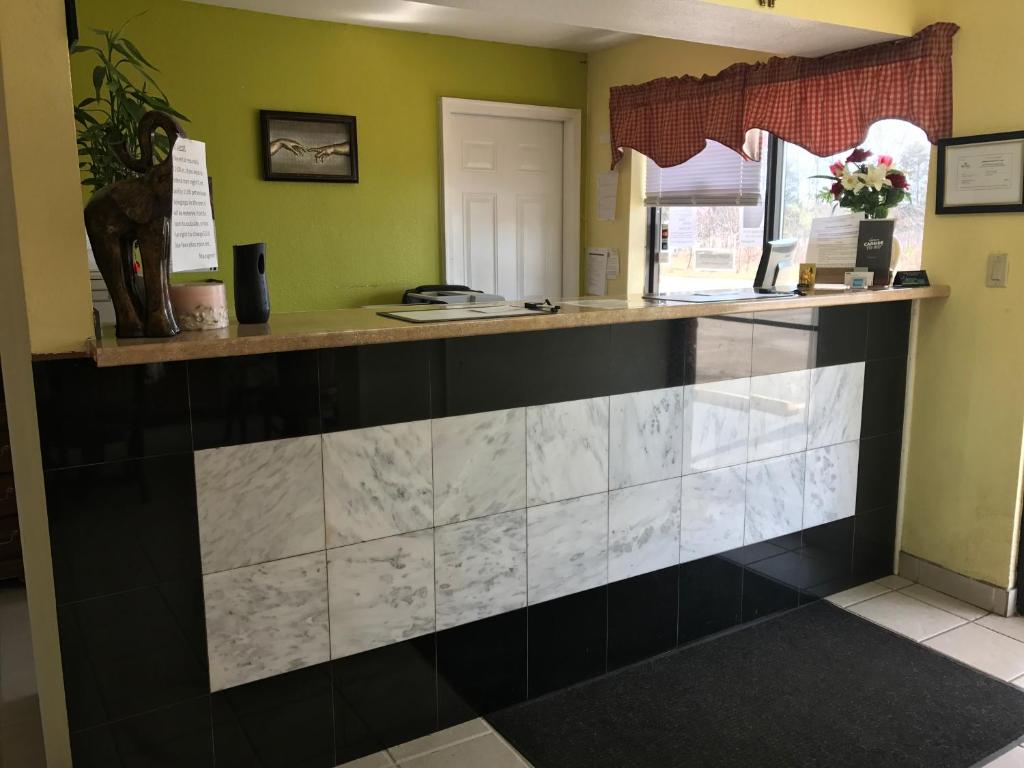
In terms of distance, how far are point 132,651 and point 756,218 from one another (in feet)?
11.4

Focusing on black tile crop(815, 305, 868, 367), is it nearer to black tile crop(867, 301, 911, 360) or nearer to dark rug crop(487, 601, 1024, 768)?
black tile crop(867, 301, 911, 360)

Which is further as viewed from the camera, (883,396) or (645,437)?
(883,396)

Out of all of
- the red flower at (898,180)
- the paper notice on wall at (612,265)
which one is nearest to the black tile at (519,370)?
the red flower at (898,180)

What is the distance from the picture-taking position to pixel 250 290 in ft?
6.36

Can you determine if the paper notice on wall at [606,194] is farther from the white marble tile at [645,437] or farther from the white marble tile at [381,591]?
the white marble tile at [381,591]

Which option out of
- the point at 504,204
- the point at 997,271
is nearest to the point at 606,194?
the point at 504,204

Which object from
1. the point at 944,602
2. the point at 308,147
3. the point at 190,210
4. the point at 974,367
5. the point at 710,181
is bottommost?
the point at 944,602

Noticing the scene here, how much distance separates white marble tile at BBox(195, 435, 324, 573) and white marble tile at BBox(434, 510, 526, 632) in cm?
36

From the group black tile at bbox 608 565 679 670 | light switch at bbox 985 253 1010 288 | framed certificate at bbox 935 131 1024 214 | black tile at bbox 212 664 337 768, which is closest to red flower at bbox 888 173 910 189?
framed certificate at bbox 935 131 1024 214

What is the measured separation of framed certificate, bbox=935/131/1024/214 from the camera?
2668 millimetres

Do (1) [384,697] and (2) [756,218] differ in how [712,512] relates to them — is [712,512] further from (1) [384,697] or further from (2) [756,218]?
(2) [756,218]

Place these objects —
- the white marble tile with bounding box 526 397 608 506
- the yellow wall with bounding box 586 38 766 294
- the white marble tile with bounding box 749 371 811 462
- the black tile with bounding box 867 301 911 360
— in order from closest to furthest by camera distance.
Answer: the white marble tile with bounding box 526 397 608 506 < the white marble tile with bounding box 749 371 811 462 < the black tile with bounding box 867 301 911 360 < the yellow wall with bounding box 586 38 766 294

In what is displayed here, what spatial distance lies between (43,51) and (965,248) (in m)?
2.78

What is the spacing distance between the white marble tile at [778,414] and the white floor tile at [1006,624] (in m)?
0.84
